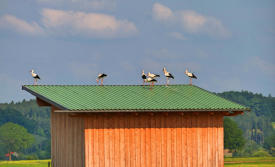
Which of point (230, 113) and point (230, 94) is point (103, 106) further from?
point (230, 94)

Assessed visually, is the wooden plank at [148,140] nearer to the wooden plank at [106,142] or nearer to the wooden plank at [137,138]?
the wooden plank at [137,138]

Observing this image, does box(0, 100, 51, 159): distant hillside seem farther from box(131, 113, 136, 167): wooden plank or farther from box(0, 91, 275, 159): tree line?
box(131, 113, 136, 167): wooden plank

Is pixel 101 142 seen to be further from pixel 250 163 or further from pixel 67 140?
pixel 250 163

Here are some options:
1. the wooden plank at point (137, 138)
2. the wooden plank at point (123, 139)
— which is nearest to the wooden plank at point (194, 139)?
the wooden plank at point (137, 138)

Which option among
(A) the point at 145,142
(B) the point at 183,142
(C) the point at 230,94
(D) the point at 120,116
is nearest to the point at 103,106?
(D) the point at 120,116

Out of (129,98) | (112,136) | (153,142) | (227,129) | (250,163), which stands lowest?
(250,163)

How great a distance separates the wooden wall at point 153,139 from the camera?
25047mm

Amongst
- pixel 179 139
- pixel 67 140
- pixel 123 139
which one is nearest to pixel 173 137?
pixel 179 139

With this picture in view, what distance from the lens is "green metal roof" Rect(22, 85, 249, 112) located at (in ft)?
82.1

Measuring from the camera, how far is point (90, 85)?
28.5 m

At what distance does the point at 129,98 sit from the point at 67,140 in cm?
339

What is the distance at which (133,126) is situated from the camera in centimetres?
2578

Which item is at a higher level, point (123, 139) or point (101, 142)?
point (123, 139)

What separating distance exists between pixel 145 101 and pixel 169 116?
4.17 ft
